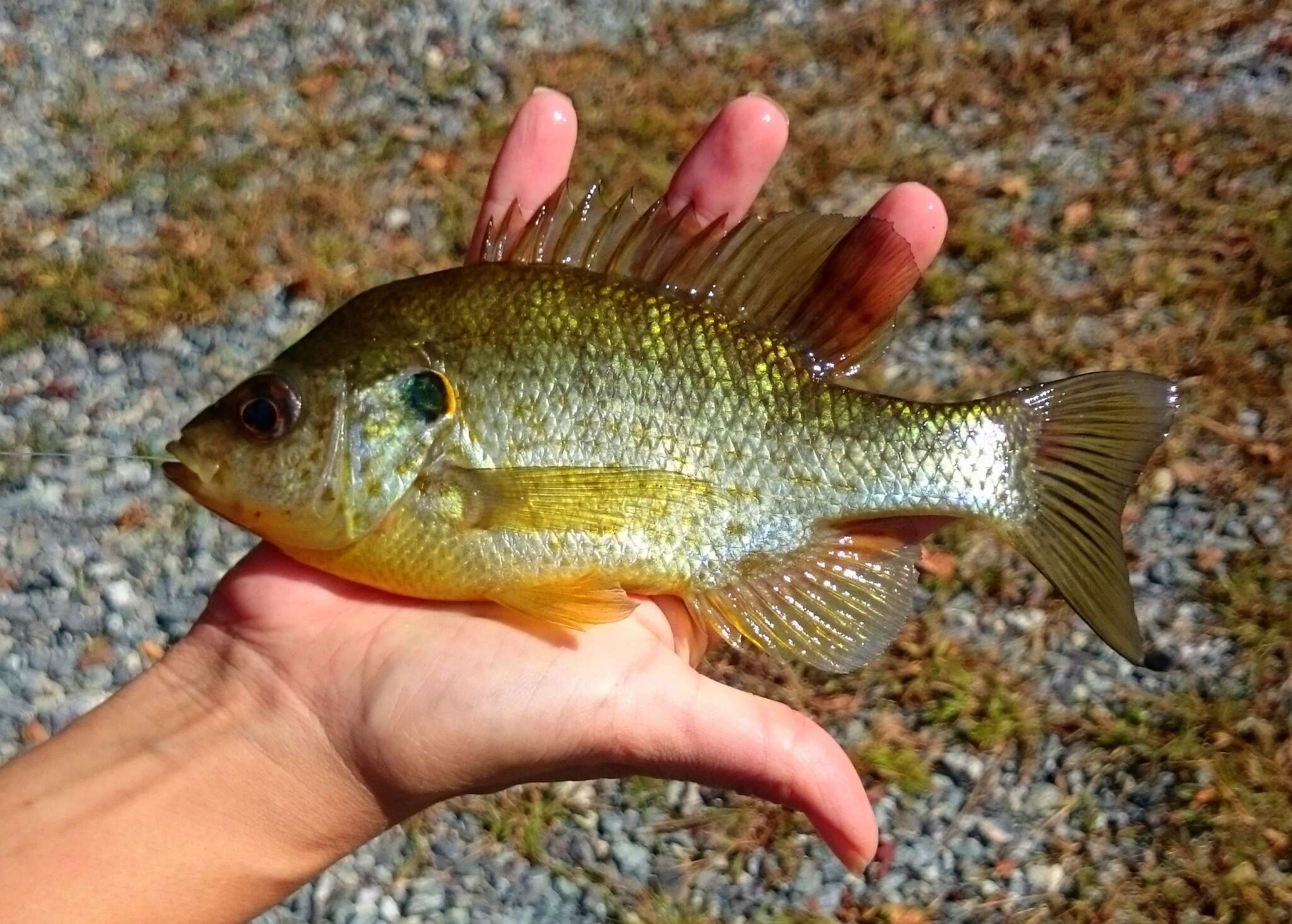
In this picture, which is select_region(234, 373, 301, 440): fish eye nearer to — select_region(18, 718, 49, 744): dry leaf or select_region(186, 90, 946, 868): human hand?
select_region(186, 90, 946, 868): human hand

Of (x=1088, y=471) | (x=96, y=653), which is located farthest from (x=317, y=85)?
(x=1088, y=471)

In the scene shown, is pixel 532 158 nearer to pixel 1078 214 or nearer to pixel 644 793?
pixel 644 793

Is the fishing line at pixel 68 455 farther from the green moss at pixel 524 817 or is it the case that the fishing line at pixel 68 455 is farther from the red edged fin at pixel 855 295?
the red edged fin at pixel 855 295

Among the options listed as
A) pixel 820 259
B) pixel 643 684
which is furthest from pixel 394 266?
pixel 643 684

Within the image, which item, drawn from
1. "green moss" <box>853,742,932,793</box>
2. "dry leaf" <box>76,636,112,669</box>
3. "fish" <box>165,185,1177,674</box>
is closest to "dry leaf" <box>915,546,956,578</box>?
"green moss" <box>853,742,932,793</box>

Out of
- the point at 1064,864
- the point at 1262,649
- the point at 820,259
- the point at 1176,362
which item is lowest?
the point at 1064,864

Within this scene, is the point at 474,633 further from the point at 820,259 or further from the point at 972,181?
the point at 972,181
